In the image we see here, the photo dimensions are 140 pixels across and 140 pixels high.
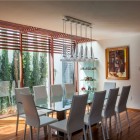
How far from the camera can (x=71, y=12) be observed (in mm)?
3416

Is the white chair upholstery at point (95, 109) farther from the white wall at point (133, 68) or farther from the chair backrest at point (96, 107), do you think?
the white wall at point (133, 68)

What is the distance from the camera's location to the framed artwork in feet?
19.2

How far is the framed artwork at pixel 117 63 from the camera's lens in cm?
585

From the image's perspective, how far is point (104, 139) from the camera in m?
3.40

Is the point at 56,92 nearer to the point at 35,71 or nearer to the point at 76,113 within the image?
the point at 35,71

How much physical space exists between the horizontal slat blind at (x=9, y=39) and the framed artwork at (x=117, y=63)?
119 inches

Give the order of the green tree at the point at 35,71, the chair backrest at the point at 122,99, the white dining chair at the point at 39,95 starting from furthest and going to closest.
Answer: the green tree at the point at 35,71
the white dining chair at the point at 39,95
the chair backrest at the point at 122,99

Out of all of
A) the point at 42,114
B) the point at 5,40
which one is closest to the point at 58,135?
the point at 42,114

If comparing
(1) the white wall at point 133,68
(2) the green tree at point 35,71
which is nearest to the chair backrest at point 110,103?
(1) the white wall at point 133,68

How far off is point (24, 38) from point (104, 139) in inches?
131

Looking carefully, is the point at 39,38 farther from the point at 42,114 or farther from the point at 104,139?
the point at 104,139

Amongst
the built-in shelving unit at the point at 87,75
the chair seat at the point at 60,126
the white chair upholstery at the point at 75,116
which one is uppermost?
the built-in shelving unit at the point at 87,75

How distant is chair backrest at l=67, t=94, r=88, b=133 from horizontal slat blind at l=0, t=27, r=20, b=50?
9.20ft

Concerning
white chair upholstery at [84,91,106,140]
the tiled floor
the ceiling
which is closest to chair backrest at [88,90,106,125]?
white chair upholstery at [84,91,106,140]
